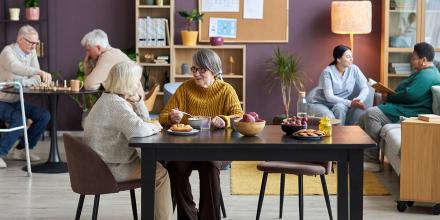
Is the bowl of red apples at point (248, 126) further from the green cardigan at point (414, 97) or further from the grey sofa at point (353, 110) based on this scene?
the grey sofa at point (353, 110)

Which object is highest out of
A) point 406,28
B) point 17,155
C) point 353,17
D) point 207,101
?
point 353,17

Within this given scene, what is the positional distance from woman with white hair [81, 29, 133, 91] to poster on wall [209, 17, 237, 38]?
5.30 feet

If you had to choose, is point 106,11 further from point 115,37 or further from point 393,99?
point 393,99

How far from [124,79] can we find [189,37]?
3938 millimetres

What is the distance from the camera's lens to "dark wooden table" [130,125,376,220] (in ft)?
13.7

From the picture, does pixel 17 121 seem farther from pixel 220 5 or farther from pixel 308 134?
pixel 308 134

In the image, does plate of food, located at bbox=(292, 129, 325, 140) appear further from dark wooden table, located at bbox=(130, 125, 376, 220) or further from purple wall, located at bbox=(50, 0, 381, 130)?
purple wall, located at bbox=(50, 0, 381, 130)

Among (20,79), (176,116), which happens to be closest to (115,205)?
(176,116)

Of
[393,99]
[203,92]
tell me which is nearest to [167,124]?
[203,92]

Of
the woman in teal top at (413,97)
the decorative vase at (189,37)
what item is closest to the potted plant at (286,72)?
the decorative vase at (189,37)

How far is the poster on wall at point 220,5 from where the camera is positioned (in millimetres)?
8656

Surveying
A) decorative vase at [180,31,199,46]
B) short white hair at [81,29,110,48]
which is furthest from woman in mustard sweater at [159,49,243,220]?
decorative vase at [180,31,199,46]

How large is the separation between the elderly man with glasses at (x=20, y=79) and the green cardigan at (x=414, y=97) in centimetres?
300

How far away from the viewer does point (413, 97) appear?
700cm
